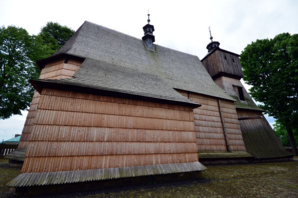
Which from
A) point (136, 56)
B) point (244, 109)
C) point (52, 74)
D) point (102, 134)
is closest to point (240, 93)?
point (244, 109)

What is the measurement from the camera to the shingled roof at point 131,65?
7.35 meters

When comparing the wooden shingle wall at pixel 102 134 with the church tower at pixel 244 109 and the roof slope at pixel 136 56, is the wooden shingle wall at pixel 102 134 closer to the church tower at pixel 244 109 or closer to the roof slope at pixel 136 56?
the roof slope at pixel 136 56

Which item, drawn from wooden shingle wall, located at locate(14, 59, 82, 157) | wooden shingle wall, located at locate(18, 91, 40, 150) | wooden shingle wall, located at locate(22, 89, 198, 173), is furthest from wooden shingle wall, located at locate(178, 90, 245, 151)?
wooden shingle wall, located at locate(18, 91, 40, 150)

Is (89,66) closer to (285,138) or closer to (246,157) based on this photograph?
(246,157)

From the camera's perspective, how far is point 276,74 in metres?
16.1

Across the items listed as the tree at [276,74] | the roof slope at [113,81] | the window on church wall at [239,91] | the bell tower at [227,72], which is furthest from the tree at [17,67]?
the tree at [276,74]

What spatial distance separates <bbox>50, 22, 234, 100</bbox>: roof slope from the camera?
999cm

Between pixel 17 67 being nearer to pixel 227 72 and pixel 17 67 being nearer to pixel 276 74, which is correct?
pixel 227 72

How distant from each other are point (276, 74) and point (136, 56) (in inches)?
698

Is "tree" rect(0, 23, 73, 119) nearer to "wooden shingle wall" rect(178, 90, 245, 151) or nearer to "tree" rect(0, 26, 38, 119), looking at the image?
"tree" rect(0, 26, 38, 119)

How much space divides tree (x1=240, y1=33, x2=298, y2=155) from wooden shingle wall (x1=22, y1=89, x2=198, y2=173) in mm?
15939

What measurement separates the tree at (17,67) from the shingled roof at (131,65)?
6.73 metres

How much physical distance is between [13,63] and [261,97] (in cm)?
3048

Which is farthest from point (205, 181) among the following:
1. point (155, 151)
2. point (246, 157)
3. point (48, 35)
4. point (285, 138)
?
point (285, 138)
